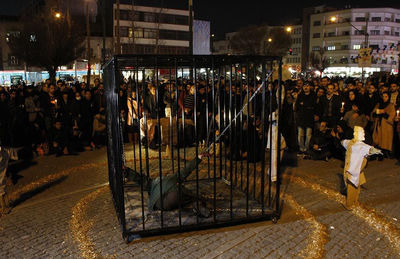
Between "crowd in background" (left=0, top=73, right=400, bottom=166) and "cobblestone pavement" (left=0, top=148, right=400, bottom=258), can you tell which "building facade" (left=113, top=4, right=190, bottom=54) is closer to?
"crowd in background" (left=0, top=73, right=400, bottom=166)

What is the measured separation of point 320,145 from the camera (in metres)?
8.83

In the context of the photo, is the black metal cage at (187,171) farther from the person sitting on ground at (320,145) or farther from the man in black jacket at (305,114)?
the man in black jacket at (305,114)

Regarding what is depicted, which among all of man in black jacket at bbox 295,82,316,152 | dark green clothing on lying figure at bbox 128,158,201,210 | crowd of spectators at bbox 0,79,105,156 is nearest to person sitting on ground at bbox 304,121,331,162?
man in black jacket at bbox 295,82,316,152

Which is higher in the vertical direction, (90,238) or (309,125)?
(309,125)

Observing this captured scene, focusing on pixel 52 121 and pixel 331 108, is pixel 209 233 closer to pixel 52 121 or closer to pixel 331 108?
pixel 331 108

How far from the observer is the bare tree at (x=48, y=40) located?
25.8 meters

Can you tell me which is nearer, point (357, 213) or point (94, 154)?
point (357, 213)

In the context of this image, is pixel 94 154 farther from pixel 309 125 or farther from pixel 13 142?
pixel 309 125

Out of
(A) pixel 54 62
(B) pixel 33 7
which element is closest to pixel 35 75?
(B) pixel 33 7

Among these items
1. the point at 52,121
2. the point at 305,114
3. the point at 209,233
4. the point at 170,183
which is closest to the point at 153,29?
the point at 52,121

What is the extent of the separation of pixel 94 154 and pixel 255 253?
6.61 meters

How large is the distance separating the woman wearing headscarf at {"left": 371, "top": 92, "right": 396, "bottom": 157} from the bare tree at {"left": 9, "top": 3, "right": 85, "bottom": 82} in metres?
23.2

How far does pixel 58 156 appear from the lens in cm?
951

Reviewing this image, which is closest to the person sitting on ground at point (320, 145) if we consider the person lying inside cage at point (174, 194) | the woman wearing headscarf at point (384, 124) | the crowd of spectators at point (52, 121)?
the woman wearing headscarf at point (384, 124)
